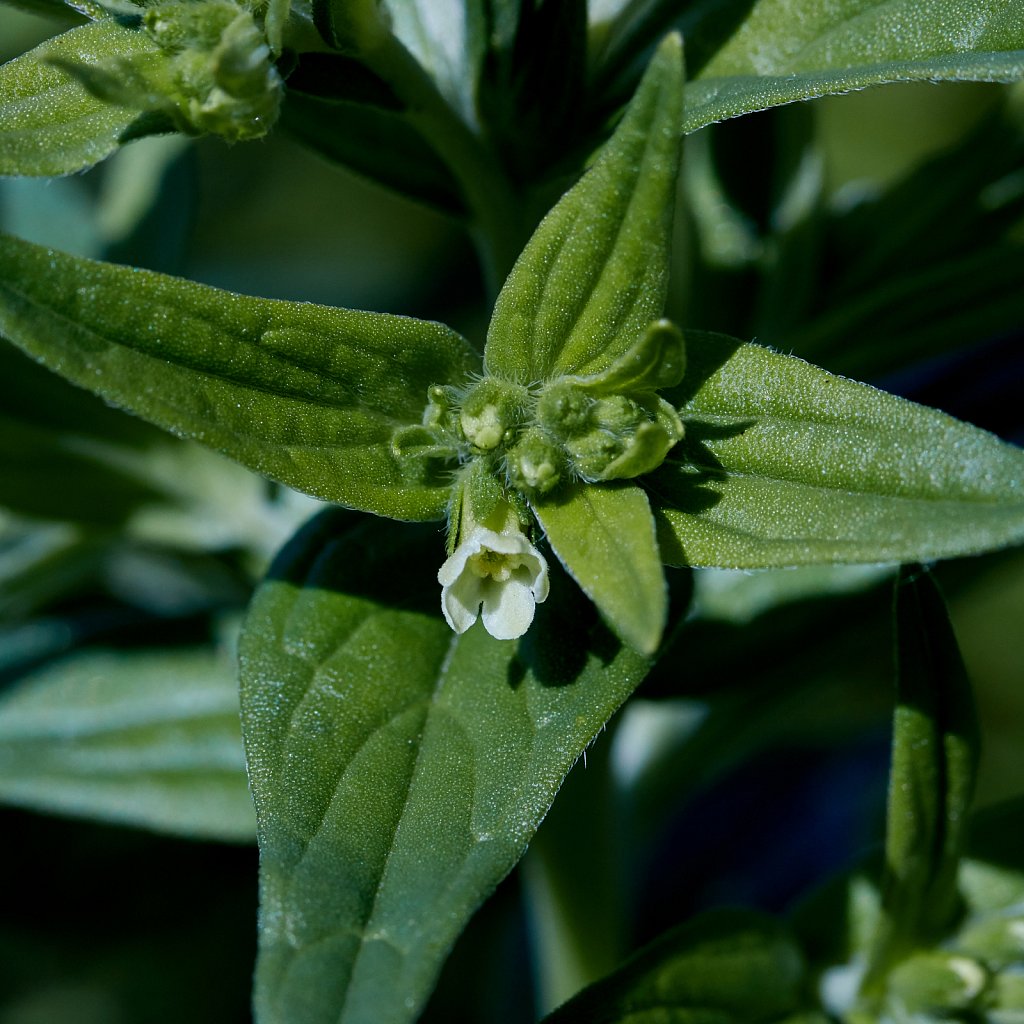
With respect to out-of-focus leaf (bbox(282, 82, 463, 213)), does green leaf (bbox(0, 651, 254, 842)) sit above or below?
below

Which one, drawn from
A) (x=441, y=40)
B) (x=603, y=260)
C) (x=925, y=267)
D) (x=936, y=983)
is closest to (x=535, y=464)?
(x=603, y=260)

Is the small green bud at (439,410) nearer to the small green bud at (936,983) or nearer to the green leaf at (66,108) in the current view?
the green leaf at (66,108)

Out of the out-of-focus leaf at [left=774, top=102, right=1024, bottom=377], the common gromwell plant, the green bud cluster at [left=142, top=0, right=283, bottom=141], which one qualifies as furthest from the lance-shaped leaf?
the out-of-focus leaf at [left=774, top=102, right=1024, bottom=377]

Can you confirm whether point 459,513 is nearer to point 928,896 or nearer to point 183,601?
point 928,896

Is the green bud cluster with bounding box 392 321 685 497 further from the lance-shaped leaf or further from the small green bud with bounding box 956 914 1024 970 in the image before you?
the small green bud with bounding box 956 914 1024 970

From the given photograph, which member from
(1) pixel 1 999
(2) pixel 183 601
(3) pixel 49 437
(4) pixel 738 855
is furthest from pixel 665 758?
(1) pixel 1 999

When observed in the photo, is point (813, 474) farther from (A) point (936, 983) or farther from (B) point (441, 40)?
(B) point (441, 40)

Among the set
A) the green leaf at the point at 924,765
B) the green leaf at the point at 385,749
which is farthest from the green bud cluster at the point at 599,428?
the green leaf at the point at 924,765
